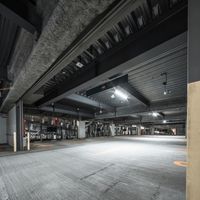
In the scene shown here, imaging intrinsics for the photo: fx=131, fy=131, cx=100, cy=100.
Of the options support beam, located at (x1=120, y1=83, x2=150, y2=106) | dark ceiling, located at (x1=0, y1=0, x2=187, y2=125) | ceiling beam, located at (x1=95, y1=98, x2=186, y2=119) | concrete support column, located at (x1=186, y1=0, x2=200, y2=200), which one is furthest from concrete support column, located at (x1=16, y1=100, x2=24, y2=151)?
concrete support column, located at (x1=186, y1=0, x2=200, y2=200)

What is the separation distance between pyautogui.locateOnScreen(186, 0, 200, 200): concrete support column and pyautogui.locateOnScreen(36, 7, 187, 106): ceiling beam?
1.39 metres

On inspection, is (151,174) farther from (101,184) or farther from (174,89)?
(174,89)

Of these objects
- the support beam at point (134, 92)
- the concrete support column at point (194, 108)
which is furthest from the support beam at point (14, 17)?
the support beam at point (134, 92)

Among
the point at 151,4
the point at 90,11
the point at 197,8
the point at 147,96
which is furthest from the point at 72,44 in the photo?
the point at 147,96

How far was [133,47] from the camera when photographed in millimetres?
3002

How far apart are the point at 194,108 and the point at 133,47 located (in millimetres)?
2343

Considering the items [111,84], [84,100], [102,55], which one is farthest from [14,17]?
[84,100]

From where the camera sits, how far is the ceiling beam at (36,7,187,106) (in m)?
Answer: 2.34

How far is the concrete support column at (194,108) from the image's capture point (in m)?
1.01

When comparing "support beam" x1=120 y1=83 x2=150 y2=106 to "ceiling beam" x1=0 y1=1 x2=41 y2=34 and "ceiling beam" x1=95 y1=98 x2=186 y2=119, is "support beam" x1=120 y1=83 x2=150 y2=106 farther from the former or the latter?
"ceiling beam" x1=0 y1=1 x2=41 y2=34

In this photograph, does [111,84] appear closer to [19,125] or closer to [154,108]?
[154,108]

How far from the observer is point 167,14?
2.36m

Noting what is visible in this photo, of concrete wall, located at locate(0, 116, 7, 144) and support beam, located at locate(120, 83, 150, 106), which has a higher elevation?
support beam, located at locate(120, 83, 150, 106)

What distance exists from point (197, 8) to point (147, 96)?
762cm
